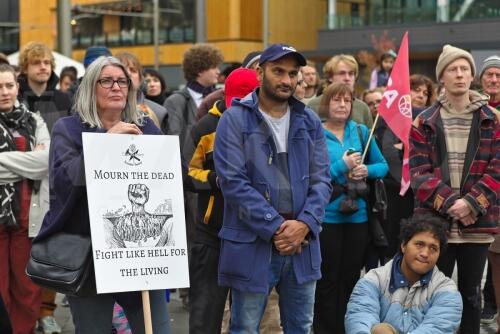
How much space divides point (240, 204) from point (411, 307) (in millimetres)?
1421

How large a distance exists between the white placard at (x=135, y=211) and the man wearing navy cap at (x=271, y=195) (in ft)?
0.91

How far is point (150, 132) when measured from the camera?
16.2ft

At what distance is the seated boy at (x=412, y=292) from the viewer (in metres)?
5.40

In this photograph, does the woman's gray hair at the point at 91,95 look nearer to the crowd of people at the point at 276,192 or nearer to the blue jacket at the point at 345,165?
the crowd of people at the point at 276,192

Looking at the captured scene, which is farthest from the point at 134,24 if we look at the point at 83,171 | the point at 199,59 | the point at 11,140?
the point at 83,171

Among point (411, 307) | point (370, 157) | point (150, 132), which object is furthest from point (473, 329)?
point (150, 132)

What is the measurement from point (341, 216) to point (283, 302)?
64.0 inches

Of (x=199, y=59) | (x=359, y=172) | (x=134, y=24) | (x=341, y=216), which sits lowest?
(x=341, y=216)

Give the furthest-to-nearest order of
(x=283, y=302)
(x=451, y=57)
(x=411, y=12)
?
(x=411, y=12) → (x=451, y=57) → (x=283, y=302)

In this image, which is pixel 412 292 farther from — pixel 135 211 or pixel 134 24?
pixel 134 24

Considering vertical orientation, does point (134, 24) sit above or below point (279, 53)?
above

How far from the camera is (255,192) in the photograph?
15.5 feet

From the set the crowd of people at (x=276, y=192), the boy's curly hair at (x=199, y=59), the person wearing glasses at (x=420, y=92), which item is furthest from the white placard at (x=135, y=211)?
the person wearing glasses at (x=420, y=92)

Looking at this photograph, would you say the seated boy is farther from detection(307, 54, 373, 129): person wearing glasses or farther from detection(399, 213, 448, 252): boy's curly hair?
detection(307, 54, 373, 129): person wearing glasses
